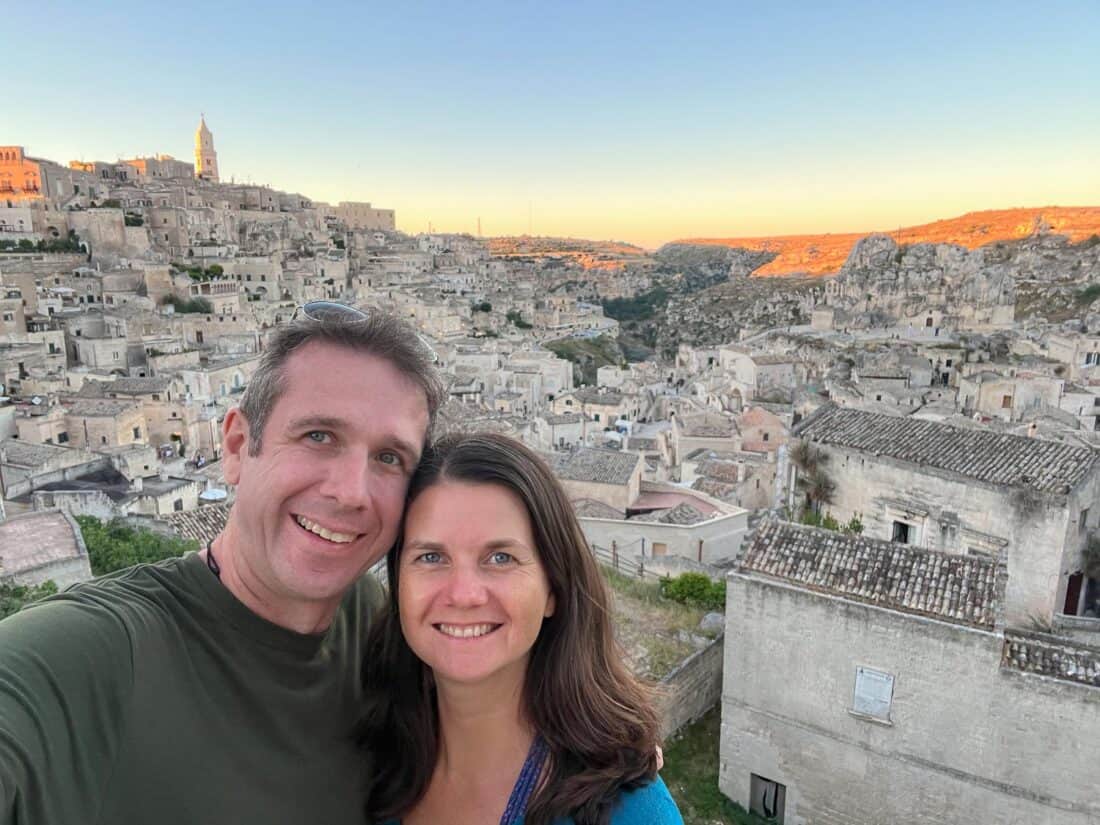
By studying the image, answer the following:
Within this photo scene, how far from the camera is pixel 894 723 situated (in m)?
9.06

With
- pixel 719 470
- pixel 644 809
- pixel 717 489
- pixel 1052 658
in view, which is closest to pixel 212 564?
pixel 644 809

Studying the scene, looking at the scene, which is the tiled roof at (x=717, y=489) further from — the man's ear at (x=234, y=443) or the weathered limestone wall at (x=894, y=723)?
the man's ear at (x=234, y=443)

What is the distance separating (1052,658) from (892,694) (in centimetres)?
182

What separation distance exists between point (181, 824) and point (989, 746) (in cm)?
960

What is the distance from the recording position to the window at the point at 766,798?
10.3m

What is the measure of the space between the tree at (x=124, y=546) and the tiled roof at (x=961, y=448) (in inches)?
453

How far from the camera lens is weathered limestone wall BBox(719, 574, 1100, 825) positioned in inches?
327

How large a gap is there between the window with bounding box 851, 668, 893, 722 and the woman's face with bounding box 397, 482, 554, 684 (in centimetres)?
859

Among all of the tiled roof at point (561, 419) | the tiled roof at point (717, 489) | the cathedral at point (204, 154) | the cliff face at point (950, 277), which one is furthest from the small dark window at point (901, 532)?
the cathedral at point (204, 154)

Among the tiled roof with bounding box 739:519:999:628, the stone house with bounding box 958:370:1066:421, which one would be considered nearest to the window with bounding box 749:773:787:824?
the tiled roof with bounding box 739:519:999:628

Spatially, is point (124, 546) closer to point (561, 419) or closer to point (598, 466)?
point (598, 466)

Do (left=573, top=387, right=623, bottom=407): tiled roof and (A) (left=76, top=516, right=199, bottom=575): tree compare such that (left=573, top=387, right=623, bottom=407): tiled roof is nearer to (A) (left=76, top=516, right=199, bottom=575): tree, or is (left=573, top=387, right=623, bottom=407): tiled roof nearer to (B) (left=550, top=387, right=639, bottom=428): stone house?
(B) (left=550, top=387, right=639, bottom=428): stone house

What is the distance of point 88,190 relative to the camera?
55.1 metres

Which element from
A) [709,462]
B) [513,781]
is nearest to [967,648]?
[513,781]
